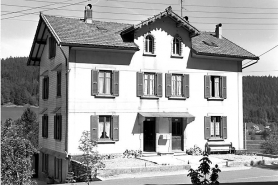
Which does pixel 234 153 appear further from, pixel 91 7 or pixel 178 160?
pixel 91 7

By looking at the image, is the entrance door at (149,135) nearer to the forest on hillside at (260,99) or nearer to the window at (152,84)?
the window at (152,84)

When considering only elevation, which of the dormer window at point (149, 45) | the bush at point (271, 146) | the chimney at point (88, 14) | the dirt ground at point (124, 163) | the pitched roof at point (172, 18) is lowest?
the bush at point (271, 146)

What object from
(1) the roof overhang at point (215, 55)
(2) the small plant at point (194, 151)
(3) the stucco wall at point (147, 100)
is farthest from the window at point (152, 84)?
(2) the small plant at point (194, 151)

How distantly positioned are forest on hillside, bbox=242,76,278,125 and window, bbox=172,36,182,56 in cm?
11059

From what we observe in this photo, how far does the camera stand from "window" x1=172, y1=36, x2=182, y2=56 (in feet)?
84.9

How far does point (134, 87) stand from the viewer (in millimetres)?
24391

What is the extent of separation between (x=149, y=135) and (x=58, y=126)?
5.59 metres

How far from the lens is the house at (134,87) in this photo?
22.9 meters

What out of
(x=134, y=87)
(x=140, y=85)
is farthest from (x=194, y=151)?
(x=134, y=87)

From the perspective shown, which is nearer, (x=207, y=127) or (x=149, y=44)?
(x=149, y=44)

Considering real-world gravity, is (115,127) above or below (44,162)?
above

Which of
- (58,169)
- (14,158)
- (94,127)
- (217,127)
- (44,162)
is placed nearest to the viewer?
(14,158)

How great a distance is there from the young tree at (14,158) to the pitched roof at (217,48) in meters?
14.7

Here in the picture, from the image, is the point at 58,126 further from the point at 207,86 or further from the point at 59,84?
the point at 207,86
